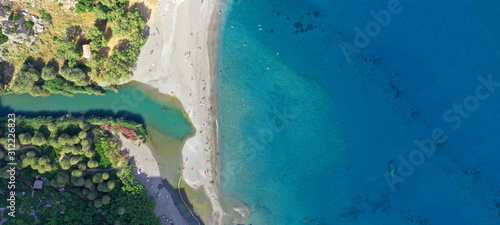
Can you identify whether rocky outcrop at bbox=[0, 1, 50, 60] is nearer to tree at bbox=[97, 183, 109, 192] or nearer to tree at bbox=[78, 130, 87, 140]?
tree at bbox=[78, 130, 87, 140]

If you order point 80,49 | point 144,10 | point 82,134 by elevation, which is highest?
point 144,10

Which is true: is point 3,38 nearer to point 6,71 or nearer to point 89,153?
point 6,71

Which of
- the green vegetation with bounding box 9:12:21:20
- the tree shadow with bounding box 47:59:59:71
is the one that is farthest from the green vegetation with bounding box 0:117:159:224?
the green vegetation with bounding box 9:12:21:20

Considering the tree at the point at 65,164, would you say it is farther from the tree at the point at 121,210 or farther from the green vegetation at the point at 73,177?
the tree at the point at 121,210

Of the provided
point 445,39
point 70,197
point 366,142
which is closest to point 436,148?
point 366,142

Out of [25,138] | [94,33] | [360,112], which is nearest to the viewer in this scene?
[94,33]

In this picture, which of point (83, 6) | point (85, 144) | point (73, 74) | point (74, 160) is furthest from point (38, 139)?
point (83, 6)

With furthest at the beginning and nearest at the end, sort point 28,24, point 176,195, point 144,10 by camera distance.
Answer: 1. point 176,195
2. point 144,10
3. point 28,24

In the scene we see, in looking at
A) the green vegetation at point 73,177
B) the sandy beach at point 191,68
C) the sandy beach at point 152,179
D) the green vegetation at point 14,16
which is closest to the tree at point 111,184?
the green vegetation at point 73,177
